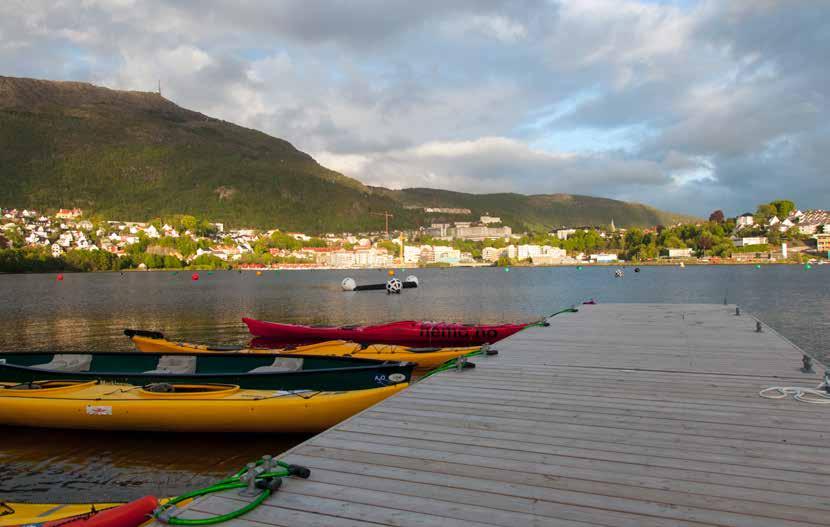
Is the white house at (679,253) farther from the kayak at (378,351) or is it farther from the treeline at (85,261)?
the kayak at (378,351)

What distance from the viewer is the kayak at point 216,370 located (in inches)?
421

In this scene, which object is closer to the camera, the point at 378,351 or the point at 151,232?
the point at 378,351

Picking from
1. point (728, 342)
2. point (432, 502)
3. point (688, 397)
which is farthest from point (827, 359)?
point (432, 502)

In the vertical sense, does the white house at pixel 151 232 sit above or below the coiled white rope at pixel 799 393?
above

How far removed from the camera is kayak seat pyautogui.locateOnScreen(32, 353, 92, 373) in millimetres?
13695

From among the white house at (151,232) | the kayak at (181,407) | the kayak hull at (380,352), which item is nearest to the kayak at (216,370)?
the kayak at (181,407)

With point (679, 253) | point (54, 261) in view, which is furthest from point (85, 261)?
point (679, 253)

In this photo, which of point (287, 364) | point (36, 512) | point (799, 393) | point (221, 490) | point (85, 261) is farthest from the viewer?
point (85, 261)

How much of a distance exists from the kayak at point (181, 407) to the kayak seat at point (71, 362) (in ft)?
7.14

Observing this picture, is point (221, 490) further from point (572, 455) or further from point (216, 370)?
point (216, 370)

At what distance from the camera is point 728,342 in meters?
11.6

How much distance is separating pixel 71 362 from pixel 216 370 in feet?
12.1

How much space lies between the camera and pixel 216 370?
1348 centimetres

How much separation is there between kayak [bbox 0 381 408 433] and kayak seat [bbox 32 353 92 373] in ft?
7.14
